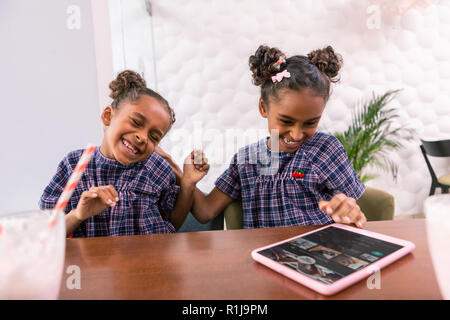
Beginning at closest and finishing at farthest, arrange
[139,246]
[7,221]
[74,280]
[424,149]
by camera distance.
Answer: [7,221], [74,280], [139,246], [424,149]

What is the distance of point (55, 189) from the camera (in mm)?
1104

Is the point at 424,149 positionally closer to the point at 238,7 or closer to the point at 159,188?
the point at 238,7

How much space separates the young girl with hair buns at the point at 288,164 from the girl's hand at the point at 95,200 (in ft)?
1.43

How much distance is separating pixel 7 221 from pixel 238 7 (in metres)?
3.06

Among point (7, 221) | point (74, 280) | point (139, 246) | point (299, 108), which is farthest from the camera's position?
point (299, 108)

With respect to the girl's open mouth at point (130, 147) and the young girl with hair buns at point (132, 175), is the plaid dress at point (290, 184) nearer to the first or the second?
the young girl with hair buns at point (132, 175)

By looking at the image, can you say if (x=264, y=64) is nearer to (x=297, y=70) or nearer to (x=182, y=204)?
(x=297, y=70)

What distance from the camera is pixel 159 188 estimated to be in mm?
1166

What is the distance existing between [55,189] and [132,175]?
0.98 ft

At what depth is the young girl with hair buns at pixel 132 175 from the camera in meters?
1.08

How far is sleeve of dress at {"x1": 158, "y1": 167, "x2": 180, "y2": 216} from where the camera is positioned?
1.20m

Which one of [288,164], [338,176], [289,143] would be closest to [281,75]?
[289,143]

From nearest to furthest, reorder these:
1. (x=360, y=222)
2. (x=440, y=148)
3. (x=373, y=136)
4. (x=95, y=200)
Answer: (x=360, y=222), (x=95, y=200), (x=440, y=148), (x=373, y=136)
